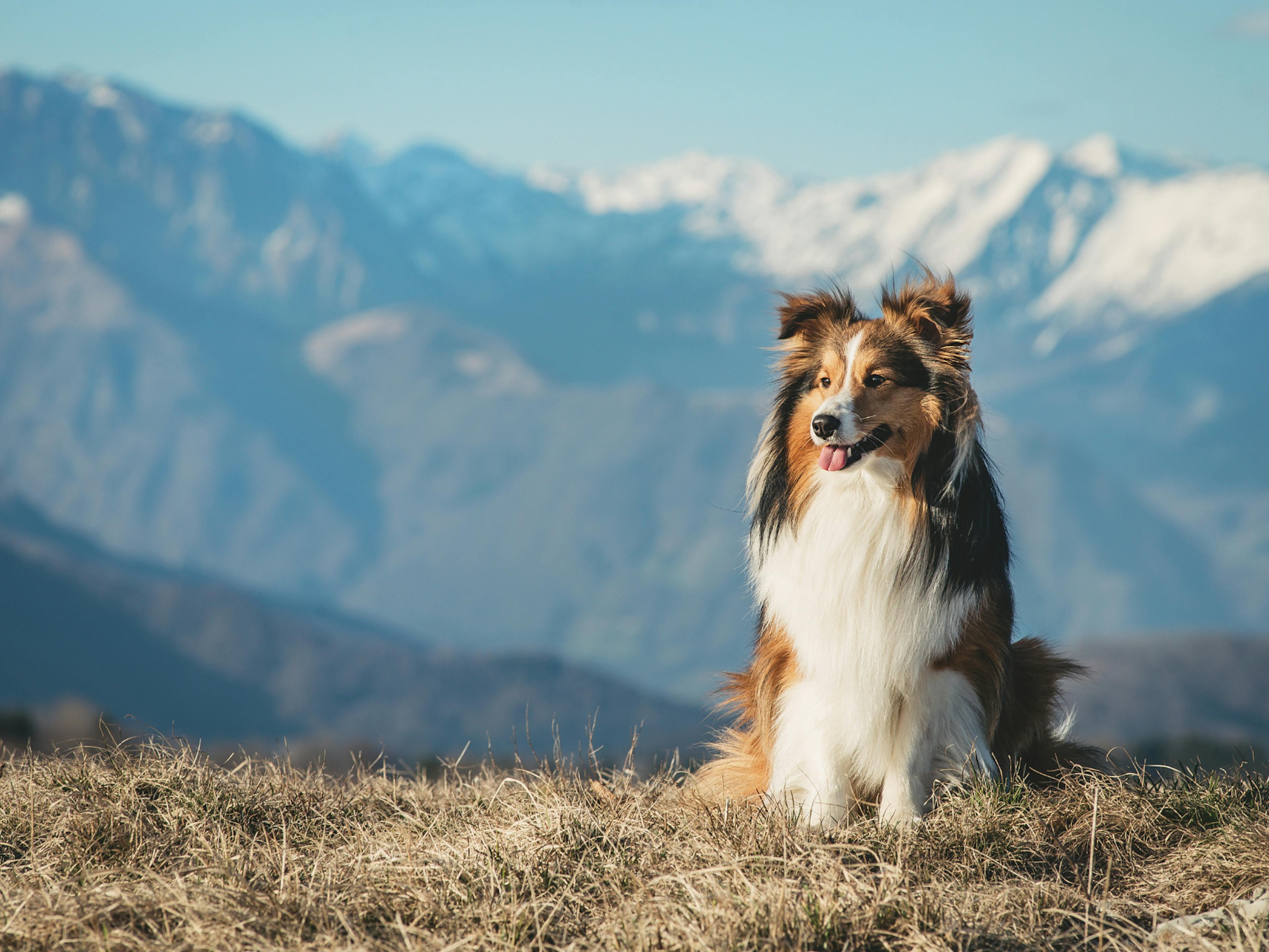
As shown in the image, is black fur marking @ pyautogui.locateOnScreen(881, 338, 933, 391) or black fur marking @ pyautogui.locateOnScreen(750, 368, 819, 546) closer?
black fur marking @ pyautogui.locateOnScreen(881, 338, 933, 391)

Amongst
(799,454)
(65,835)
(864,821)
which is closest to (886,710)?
(864,821)

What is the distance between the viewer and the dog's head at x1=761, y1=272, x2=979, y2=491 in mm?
4855

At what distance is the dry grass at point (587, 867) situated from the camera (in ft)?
12.5

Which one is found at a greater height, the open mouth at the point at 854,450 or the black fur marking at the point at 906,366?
the black fur marking at the point at 906,366

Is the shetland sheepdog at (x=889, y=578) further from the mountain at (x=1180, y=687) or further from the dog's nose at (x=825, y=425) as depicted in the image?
the mountain at (x=1180, y=687)

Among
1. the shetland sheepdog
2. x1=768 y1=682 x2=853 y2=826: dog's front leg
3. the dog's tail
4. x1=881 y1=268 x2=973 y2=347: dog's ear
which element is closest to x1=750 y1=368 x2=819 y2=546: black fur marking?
the shetland sheepdog

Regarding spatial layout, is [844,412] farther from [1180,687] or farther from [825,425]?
[1180,687]

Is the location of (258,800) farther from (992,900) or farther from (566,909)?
(992,900)

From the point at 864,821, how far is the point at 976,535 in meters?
1.19

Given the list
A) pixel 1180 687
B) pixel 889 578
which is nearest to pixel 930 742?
pixel 889 578

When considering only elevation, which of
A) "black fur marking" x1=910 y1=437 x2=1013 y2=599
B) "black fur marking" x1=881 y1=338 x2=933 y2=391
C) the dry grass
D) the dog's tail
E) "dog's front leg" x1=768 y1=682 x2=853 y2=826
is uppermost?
"black fur marking" x1=881 y1=338 x2=933 y2=391

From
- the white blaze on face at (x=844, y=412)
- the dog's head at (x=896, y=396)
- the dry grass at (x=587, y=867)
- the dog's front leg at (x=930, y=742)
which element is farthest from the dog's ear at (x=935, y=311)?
the dry grass at (x=587, y=867)

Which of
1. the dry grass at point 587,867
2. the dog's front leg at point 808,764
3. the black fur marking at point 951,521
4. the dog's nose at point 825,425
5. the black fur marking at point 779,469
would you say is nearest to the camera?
the dry grass at point 587,867

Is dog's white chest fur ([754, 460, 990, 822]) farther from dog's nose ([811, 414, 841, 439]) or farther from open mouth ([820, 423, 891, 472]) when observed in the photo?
dog's nose ([811, 414, 841, 439])
